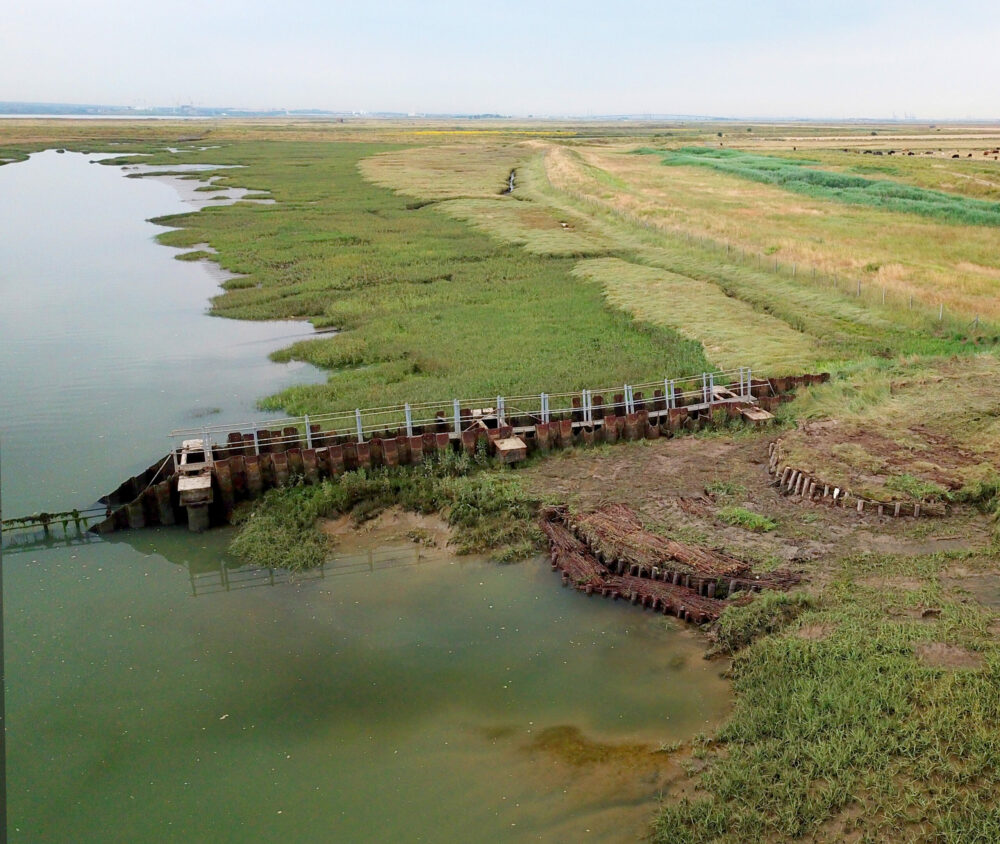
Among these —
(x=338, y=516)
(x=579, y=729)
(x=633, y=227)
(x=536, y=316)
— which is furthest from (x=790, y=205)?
(x=579, y=729)

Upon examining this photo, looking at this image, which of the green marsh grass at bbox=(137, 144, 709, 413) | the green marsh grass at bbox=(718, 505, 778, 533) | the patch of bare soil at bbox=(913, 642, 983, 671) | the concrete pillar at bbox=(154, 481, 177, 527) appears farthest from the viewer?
the green marsh grass at bbox=(137, 144, 709, 413)

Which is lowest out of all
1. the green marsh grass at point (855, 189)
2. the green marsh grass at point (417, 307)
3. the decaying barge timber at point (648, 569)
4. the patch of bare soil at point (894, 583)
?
the decaying barge timber at point (648, 569)

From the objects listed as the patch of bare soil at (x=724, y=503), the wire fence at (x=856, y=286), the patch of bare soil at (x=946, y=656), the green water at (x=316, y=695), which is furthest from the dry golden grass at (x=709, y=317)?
the patch of bare soil at (x=946, y=656)

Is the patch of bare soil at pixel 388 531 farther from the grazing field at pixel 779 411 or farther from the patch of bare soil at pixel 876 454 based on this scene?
the patch of bare soil at pixel 876 454

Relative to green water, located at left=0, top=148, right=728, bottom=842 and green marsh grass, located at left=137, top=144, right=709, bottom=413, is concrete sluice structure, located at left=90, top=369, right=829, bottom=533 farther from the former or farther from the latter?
green marsh grass, located at left=137, top=144, right=709, bottom=413

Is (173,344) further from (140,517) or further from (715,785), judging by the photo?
(715,785)

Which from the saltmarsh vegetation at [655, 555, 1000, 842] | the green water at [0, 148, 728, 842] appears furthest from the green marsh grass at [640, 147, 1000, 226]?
the green water at [0, 148, 728, 842]
